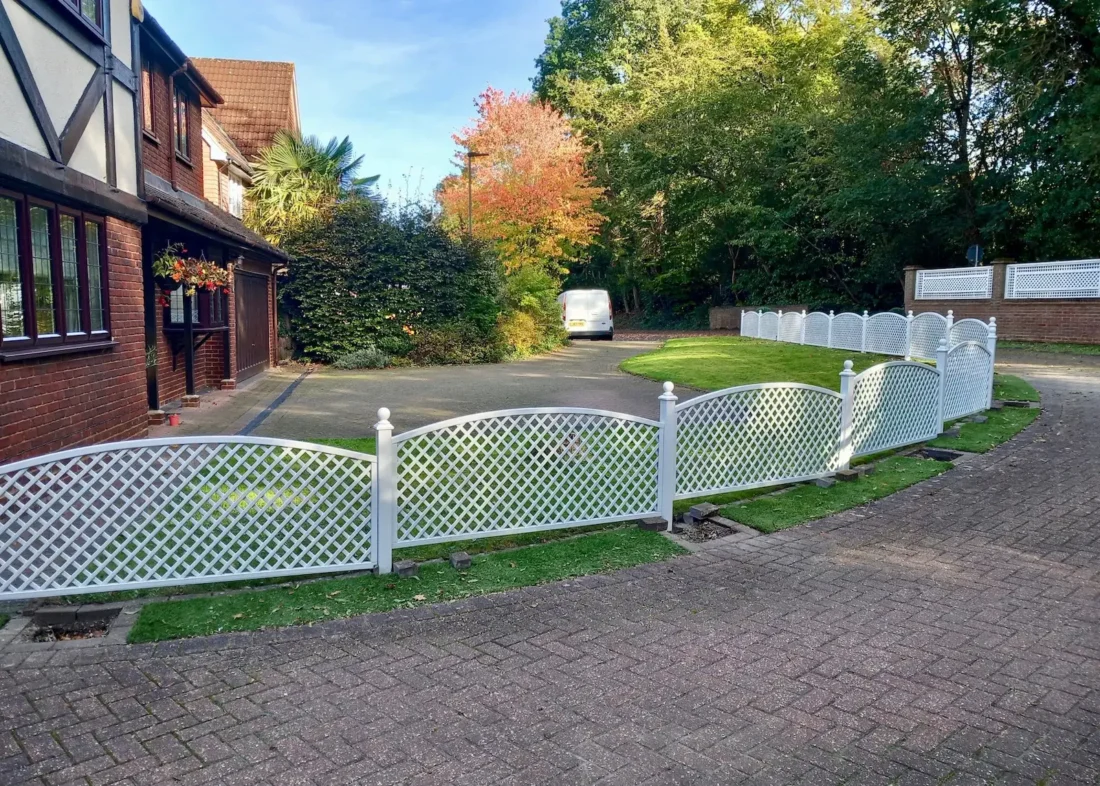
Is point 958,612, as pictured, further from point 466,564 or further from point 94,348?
point 94,348

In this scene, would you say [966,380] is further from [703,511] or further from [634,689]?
[634,689]

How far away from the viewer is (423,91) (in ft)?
80.8

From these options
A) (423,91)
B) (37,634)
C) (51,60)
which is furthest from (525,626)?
(423,91)

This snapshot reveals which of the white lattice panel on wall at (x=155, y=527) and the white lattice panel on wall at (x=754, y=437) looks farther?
the white lattice panel on wall at (x=754, y=437)

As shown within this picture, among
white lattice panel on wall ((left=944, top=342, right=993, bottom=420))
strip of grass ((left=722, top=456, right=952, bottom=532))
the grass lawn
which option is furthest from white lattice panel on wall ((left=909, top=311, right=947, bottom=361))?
strip of grass ((left=722, top=456, right=952, bottom=532))

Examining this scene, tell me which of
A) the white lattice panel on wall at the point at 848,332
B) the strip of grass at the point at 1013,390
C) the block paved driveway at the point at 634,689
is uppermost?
the white lattice panel on wall at the point at 848,332

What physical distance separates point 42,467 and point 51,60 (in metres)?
4.41

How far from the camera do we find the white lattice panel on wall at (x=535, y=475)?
5117mm

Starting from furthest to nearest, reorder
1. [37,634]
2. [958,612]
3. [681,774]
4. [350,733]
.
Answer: [958,612], [37,634], [350,733], [681,774]

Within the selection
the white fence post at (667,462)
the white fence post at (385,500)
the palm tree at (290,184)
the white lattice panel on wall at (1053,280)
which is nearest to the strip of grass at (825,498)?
the white fence post at (667,462)

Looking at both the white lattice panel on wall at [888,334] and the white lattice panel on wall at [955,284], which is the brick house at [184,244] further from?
the white lattice panel on wall at [955,284]

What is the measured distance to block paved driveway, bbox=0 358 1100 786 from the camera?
2.85 meters

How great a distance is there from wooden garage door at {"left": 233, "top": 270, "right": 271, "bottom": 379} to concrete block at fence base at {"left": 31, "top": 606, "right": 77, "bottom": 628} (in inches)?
409

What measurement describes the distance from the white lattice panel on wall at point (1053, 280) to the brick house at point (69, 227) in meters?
20.5
